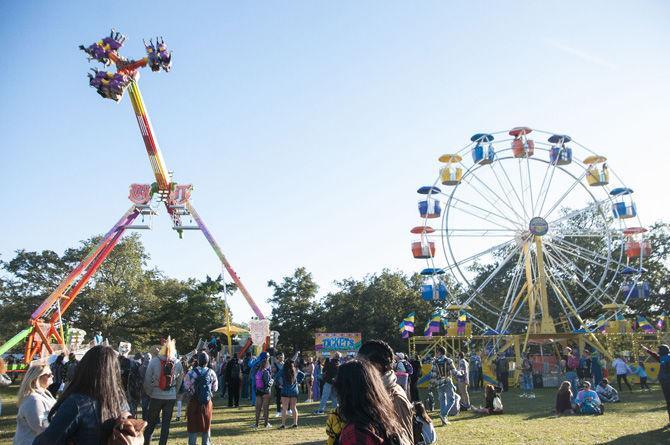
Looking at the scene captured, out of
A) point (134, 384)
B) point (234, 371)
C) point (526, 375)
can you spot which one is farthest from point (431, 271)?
point (134, 384)

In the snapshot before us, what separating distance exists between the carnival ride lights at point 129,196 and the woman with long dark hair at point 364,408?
19.3 metres

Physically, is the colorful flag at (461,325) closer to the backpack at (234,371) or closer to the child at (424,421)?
the backpack at (234,371)

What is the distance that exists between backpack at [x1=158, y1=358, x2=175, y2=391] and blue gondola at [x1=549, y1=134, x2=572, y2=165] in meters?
23.3

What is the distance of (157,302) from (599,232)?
3086 centimetres

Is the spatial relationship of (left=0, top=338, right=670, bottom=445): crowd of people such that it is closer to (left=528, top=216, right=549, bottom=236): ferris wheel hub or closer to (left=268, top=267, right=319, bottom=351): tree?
(left=528, top=216, right=549, bottom=236): ferris wheel hub

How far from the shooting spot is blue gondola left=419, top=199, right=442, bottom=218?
26375 millimetres

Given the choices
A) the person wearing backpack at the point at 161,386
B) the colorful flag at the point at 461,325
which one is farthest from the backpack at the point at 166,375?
the colorful flag at the point at 461,325

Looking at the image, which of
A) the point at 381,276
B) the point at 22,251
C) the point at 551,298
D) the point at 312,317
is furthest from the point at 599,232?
the point at 22,251

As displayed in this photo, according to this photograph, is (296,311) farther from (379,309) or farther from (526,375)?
(526,375)

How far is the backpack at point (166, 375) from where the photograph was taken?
320 inches

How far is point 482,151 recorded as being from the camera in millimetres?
26172

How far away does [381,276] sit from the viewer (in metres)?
42.5

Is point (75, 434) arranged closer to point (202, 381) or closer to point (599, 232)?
point (202, 381)

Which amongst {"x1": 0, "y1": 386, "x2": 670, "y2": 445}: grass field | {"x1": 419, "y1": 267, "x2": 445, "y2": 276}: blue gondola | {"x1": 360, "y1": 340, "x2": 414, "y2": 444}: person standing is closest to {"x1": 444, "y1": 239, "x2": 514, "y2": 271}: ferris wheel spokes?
{"x1": 419, "y1": 267, "x2": 445, "y2": 276}: blue gondola
